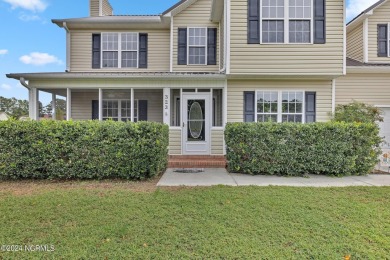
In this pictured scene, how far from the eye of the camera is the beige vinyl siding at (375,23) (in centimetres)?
1081

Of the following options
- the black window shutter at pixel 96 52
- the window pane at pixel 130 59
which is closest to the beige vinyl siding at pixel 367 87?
the window pane at pixel 130 59

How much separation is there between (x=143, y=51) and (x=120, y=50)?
1.06 m

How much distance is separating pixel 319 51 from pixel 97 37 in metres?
9.55

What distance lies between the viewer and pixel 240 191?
5.20 metres

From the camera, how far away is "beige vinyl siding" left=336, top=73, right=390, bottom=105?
1012 cm

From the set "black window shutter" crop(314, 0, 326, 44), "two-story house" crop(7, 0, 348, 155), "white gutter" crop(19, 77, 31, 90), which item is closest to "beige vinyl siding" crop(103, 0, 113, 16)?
"two-story house" crop(7, 0, 348, 155)

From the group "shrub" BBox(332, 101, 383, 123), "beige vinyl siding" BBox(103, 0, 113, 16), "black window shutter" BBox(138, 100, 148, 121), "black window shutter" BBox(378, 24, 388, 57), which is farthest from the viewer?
"beige vinyl siding" BBox(103, 0, 113, 16)

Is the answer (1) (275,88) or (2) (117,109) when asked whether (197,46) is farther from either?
(2) (117,109)

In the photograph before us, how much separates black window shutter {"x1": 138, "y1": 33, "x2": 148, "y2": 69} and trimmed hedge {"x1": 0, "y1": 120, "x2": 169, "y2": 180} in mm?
5709

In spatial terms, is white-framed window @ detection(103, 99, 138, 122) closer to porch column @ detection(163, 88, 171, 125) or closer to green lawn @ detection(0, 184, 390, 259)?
porch column @ detection(163, 88, 171, 125)

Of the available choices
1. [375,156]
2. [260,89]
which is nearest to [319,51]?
[260,89]


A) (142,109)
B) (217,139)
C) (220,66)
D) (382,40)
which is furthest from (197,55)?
(382,40)

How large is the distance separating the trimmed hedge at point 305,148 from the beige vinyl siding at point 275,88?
2.19m

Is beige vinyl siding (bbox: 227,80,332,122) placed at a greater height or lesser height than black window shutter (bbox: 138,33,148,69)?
lesser
